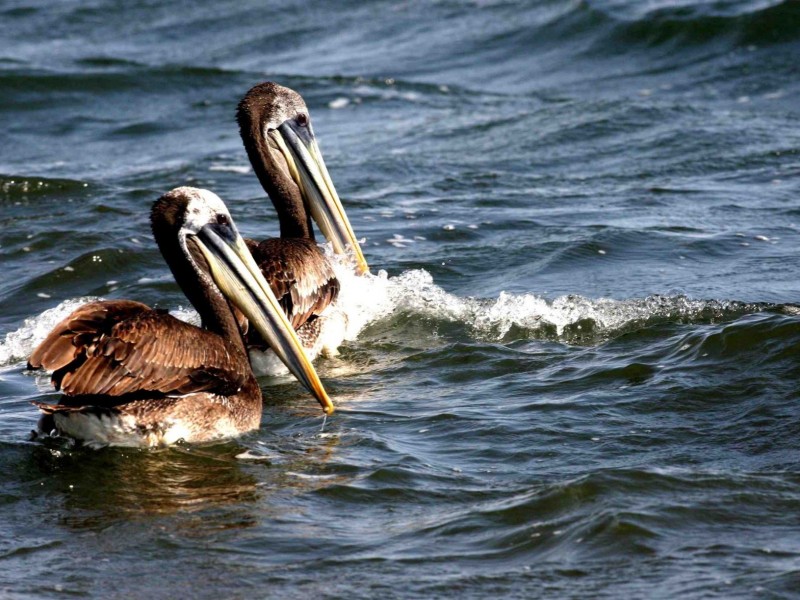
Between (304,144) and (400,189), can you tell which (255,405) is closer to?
(304,144)

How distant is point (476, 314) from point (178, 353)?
2.31 metres

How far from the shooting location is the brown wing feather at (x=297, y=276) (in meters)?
6.75

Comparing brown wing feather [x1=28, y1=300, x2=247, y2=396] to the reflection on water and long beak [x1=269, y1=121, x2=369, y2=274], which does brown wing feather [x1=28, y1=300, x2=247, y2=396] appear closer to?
the reflection on water

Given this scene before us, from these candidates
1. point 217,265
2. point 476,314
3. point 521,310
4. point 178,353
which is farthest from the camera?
point 476,314

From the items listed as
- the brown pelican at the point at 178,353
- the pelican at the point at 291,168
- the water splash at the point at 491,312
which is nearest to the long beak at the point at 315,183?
the pelican at the point at 291,168

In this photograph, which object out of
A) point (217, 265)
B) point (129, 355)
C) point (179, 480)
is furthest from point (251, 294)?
point (179, 480)

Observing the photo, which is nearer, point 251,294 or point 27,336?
point 251,294

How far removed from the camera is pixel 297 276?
6840 mm

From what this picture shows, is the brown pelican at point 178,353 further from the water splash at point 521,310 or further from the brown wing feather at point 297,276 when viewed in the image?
the water splash at point 521,310

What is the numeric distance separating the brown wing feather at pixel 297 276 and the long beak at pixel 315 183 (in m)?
0.63

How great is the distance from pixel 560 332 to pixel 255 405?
6.49ft

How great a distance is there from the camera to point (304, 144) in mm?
7824

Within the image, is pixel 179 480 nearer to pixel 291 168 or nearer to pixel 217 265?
pixel 217 265

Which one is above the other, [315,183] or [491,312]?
[315,183]
